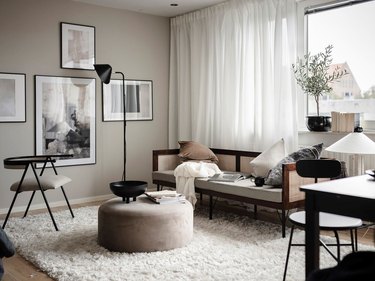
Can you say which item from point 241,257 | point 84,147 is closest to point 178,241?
point 241,257

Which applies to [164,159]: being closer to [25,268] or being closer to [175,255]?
[175,255]

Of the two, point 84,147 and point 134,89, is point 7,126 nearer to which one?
point 84,147

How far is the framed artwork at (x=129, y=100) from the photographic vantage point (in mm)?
6094

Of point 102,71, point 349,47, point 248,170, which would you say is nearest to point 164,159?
point 248,170

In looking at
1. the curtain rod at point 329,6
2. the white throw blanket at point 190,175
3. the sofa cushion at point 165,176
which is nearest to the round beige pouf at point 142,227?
the white throw blanket at point 190,175

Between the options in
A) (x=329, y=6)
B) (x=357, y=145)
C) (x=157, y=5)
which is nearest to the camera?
(x=357, y=145)

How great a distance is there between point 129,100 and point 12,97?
165 cm

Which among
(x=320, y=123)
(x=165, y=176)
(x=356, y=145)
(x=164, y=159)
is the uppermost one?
(x=320, y=123)

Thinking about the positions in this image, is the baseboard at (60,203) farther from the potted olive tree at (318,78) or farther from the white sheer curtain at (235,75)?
the potted olive tree at (318,78)

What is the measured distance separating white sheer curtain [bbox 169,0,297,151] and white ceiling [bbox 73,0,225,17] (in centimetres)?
14

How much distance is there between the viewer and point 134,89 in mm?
6355

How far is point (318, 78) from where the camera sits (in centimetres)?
468

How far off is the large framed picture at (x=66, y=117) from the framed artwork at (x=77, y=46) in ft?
0.68

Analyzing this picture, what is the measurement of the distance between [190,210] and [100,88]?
281cm
